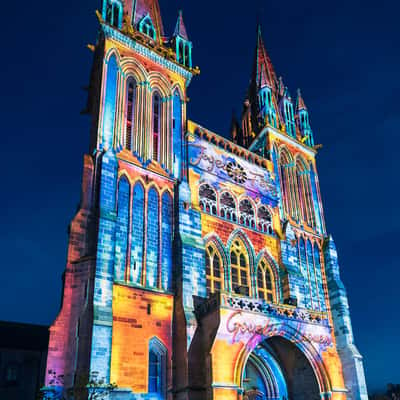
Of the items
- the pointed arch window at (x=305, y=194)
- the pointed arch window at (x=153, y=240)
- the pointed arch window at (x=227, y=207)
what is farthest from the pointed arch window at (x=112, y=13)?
the pointed arch window at (x=305, y=194)

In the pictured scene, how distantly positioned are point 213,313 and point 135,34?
836 inches

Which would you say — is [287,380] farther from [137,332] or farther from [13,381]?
[13,381]

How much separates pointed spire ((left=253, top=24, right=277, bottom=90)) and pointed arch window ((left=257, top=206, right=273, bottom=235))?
14.1 metres

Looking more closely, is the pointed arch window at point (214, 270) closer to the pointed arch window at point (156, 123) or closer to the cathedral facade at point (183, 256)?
the cathedral facade at point (183, 256)

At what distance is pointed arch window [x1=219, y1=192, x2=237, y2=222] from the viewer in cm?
2997

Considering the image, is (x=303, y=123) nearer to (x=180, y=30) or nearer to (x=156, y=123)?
(x=180, y=30)

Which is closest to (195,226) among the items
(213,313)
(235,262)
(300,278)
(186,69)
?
(235,262)

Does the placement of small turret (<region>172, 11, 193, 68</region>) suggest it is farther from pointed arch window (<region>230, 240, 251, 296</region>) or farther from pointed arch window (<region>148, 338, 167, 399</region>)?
pointed arch window (<region>148, 338, 167, 399</region>)

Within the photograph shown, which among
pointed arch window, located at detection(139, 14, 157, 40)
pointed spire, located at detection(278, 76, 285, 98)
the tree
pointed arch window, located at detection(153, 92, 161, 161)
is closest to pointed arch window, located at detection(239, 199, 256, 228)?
pointed arch window, located at detection(153, 92, 161, 161)

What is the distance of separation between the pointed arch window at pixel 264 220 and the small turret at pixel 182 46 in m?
12.6

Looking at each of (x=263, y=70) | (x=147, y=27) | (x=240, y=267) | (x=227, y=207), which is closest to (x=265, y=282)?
(x=240, y=267)

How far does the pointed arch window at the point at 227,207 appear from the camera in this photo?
30.0m

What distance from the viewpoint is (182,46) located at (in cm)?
3597

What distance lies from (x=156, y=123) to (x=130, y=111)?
2049 mm
